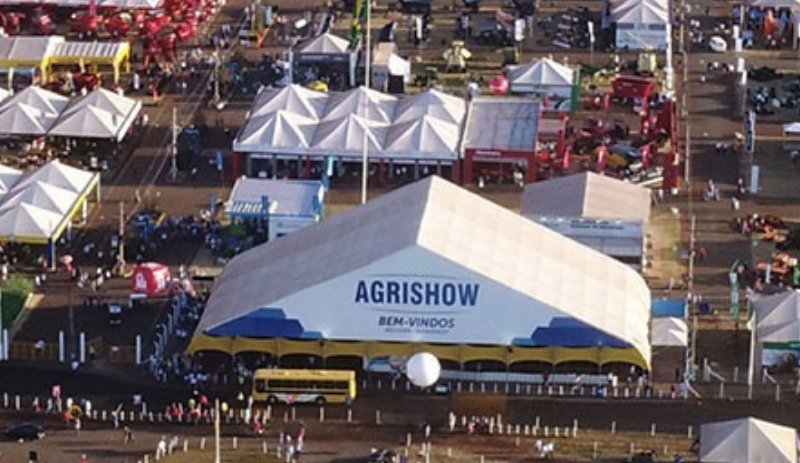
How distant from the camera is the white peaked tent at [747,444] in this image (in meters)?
75.3

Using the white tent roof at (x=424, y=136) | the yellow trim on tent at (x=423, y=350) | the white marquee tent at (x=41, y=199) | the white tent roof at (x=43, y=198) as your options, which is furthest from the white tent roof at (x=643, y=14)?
the yellow trim on tent at (x=423, y=350)

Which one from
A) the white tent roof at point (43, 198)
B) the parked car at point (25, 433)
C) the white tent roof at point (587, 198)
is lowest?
the parked car at point (25, 433)

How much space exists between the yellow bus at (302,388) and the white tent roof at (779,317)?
15.7 meters

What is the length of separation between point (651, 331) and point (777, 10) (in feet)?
159

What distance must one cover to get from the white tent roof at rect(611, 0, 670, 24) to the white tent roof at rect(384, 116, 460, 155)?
75.1 ft

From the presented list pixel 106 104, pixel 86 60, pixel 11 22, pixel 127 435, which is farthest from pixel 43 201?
pixel 11 22

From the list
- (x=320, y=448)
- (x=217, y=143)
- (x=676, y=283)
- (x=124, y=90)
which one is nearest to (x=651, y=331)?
(x=676, y=283)

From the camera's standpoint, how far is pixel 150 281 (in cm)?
9112

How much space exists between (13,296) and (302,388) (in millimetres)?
14054

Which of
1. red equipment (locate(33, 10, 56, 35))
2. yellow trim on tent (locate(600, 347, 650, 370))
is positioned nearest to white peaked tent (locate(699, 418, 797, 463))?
yellow trim on tent (locate(600, 347, 650, 370))

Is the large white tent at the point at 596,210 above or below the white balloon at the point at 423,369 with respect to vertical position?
above

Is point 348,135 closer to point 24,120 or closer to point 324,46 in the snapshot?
point 24,120

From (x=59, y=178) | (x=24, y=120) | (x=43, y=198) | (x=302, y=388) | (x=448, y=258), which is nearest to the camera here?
(x=302, y=388)

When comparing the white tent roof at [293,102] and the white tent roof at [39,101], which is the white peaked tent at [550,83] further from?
the white tent roof at [39,101]
